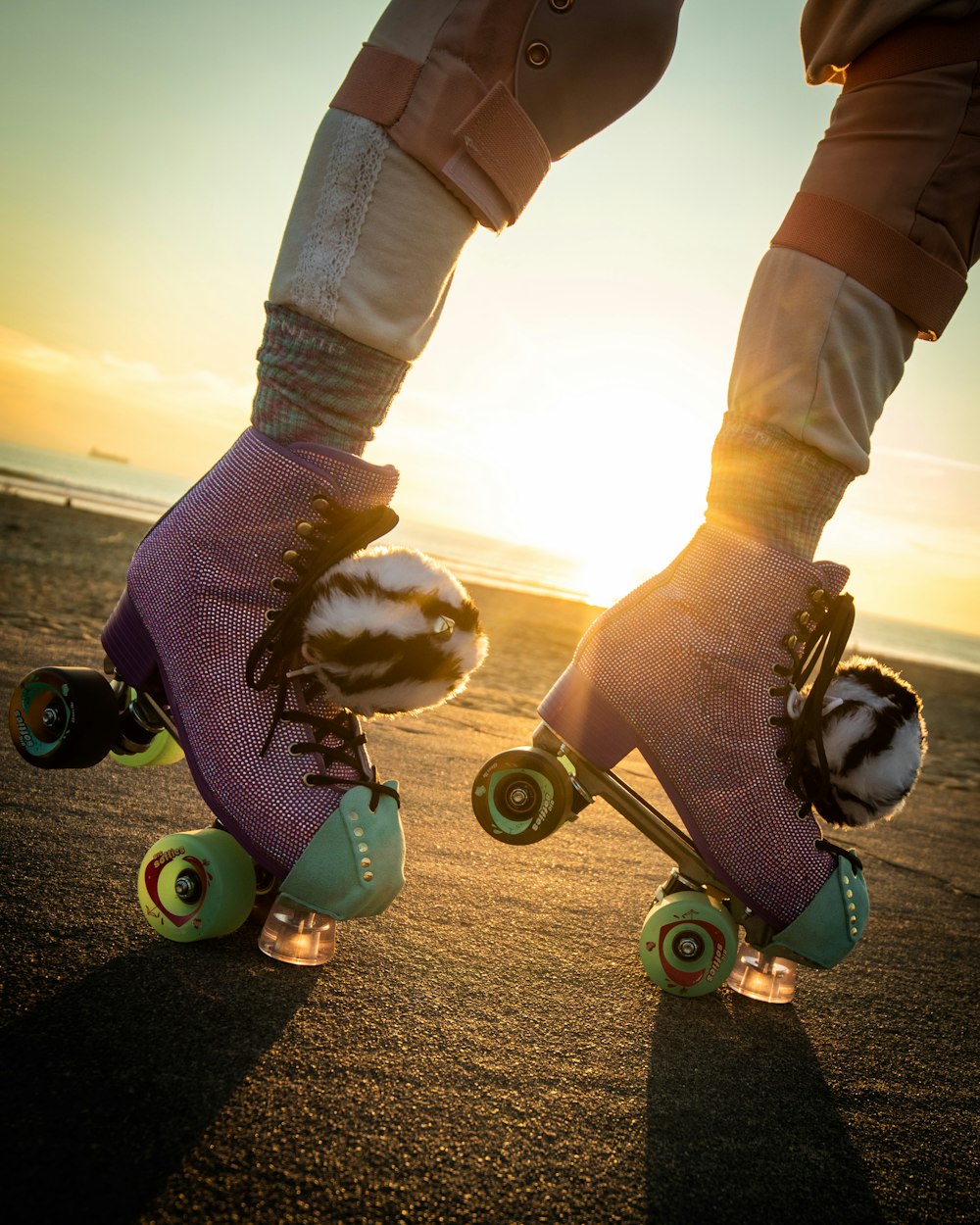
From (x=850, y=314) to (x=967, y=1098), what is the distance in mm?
945

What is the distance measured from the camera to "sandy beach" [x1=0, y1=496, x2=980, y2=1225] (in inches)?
22.8

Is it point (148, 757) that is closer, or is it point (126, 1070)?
point (126, 1070)

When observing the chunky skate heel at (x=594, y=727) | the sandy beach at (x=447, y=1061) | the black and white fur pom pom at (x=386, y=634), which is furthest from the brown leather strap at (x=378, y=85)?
the sandy beach at (x=447, y=1061)

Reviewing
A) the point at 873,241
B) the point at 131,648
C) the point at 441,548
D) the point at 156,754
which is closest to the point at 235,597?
the point at 131,648

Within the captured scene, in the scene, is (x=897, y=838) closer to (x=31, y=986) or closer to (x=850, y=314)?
(x=850, y=314)

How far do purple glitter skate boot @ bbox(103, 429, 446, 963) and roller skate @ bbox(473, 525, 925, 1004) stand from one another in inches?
11.8

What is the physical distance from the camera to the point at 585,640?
1.24 meters

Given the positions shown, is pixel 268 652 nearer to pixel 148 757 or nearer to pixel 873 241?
pixel 148 757

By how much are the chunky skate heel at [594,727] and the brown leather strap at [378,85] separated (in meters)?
0.75

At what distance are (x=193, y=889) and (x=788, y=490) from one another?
90cm

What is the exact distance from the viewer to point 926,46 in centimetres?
102

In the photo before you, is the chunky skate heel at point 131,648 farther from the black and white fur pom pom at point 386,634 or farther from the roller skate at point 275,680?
the black and white fur pom pom at point 386,634

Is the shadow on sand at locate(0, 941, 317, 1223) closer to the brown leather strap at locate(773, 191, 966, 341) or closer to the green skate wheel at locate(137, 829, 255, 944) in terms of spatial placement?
the green skate wheel at locate(137, 829, 255, 944)

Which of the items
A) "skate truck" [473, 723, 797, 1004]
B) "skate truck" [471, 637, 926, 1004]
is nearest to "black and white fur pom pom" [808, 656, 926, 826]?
"skate truck" [471, 637, 926, 1004]
